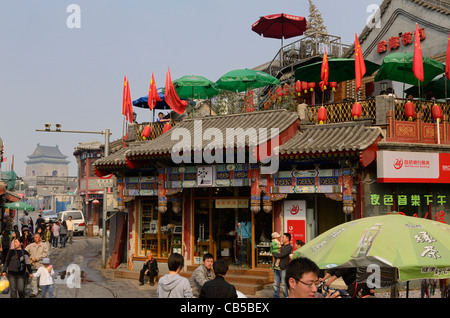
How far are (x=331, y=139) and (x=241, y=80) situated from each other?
19.6 ft

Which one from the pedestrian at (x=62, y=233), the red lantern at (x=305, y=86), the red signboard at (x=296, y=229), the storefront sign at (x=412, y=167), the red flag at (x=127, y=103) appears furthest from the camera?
the pedestrian at (x=62, y=233)

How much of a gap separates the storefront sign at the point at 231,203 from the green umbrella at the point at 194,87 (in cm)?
555

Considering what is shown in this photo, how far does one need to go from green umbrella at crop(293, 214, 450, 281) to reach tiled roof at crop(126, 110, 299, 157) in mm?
8176

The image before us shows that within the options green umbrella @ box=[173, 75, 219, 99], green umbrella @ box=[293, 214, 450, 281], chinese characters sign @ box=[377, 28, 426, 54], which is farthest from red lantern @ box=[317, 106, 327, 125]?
green umbrella @ box=[293, 214, 450, 281]

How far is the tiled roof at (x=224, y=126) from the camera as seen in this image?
53.7ft

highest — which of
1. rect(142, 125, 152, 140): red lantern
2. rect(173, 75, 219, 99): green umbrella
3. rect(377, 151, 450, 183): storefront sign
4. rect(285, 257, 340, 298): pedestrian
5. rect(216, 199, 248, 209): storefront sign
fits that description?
rect(173, 75, 219, 99): green umbrella

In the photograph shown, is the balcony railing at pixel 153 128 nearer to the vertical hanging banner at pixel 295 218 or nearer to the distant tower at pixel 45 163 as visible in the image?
the vertical hanging banner at pixel 295 218

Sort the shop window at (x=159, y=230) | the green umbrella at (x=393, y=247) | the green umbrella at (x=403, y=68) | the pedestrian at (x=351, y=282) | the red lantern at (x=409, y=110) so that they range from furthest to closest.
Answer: the shop window at (x=159, y=230) → the green umbrella at (x=403, y=68) → the red lantern at (x=409, y=110) → the pedestrian at (x=351, y=282) → the green umbrella at (x=393, y=247)

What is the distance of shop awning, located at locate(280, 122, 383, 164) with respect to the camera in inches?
578

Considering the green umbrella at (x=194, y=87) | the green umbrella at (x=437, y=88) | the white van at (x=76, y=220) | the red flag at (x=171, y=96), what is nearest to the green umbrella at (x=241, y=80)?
the green umbrella at (x=194, y=87)

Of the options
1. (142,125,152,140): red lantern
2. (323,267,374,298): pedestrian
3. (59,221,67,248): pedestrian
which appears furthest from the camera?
(59,221,67,248): pedestrian

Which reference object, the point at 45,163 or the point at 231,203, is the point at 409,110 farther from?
the point at 45,163

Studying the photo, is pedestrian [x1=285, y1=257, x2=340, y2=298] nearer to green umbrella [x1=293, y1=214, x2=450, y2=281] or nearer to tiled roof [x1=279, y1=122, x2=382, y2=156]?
green umbrella [x1=293, y1=214, x2=450, y2=281]

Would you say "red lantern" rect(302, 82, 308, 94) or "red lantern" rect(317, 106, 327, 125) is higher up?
"red lantern" rect(302, 82, 308, 94)
